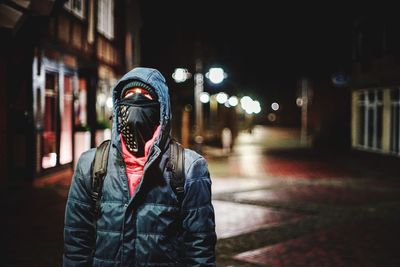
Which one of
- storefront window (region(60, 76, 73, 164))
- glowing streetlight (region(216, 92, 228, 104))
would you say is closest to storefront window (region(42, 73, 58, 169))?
storefront window (region(60, 76, 73, 164))

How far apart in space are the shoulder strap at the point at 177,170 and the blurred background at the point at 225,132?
427 centimetres

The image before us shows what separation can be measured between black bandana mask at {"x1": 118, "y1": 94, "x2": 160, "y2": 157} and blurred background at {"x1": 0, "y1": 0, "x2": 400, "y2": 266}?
14.0ft

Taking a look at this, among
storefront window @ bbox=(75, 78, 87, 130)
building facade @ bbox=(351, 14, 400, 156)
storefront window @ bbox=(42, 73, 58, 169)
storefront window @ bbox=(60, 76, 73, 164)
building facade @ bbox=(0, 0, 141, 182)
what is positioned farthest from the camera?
building facade @ bbox=(351, 14, 400, 156)

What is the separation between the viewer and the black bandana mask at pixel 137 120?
284 centimetres

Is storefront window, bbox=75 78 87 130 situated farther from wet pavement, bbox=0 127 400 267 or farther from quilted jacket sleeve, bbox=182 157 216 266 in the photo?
quilted jacket sleeve, bbox=182 157 216 266

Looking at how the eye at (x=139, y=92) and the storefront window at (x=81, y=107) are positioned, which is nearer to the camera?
the eye at (x=139, y=92)

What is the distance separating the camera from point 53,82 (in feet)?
49.0

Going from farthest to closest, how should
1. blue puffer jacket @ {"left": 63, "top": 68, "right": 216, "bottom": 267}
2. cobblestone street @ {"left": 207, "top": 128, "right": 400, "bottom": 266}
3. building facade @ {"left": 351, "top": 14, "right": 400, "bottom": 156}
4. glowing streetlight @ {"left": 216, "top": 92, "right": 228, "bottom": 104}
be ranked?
1. glowing streetlight @ {"left": 216, "top": 92, "right": 228, "bottom": 104}
2. building facade @ {"left": 351, "top": 14, "right": 400, "bottom": 156}
3. cobblestone street @ {"left": 207, "top": 128, "right": 400, "bottom": 266}
4. blue puffer jacket @ {"left": 63, "top": 68, "right": 216, "bottom": 267}

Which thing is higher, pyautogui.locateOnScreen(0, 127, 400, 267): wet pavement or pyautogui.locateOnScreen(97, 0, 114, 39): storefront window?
pyautogui.locateOnScreen(97, 0, 114, 39): storefront window

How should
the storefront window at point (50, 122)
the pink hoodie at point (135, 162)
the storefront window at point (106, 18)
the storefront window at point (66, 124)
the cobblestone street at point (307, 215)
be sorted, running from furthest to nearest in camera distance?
the storefront window at point (106, 18), the storefront window at point (66, 124), the storefront window at point (50, 122), the cobblestone street at point (307, 215), the pink hoodie at point (135, 162)

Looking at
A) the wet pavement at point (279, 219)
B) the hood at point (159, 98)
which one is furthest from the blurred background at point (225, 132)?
the hood at point (159, 98)

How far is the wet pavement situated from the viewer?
7.17 meters

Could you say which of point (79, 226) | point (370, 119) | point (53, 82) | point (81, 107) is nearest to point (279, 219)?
point (79, 226)

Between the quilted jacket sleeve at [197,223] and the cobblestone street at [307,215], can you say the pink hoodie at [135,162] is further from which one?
the cobblestone street at [307,215]
